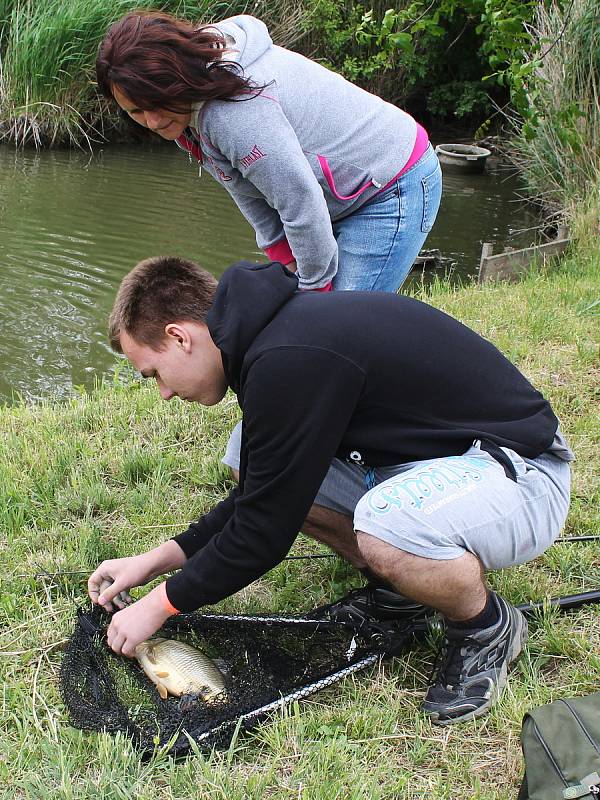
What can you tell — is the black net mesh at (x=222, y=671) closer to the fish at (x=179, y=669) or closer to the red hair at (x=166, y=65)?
the fish at (x=179, y=669)

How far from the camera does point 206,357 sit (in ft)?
8.29

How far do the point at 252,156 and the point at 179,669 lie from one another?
1601 mm

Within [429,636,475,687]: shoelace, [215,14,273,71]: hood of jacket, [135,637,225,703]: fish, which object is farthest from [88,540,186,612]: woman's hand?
[215,14,273,71]: hood of jacket

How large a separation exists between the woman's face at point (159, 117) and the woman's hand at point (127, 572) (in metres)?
1.37

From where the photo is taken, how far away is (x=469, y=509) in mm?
2355

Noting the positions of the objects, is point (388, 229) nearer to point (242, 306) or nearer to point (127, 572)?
point (242, 306)

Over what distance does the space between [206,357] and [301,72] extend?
110 centimetres

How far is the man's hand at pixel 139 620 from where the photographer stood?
98.0 inches

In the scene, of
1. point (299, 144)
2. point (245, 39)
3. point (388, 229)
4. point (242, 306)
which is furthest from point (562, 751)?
point (245, 39)

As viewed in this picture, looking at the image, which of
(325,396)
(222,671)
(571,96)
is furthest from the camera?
(571,96)

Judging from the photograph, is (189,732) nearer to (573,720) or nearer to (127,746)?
(127,746)

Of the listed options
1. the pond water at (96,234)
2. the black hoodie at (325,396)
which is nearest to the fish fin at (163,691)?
the black hoodie at (325,396)

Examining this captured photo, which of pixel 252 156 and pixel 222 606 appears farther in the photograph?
pixel 222 606

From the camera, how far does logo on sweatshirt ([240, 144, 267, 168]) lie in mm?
2779
